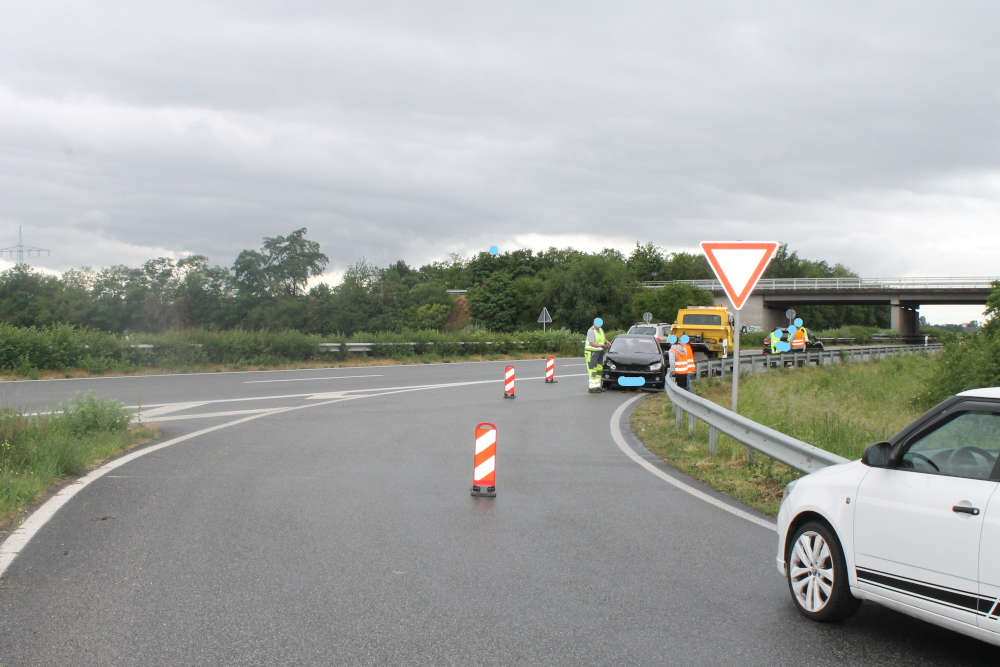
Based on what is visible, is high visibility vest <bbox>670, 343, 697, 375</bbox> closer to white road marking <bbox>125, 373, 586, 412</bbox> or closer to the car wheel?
white road marking <bbox>125, 373, 586, 412</bbox>

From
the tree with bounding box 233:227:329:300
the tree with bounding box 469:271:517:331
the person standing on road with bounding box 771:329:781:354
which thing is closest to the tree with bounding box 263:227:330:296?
the tree with bounding box 233:227:329:300

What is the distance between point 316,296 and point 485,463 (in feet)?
290

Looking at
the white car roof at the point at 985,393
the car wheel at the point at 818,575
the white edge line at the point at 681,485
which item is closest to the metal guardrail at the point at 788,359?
the white edge line at the point at 681,485

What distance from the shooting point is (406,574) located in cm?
595

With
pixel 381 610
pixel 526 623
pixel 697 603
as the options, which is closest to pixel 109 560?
pixel 381 610

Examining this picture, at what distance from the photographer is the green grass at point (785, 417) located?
10.1m

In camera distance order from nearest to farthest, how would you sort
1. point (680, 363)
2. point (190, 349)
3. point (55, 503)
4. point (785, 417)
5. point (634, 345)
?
point (55, 503) < point (785, 417) < point (680, 363) < point (634, 345) < point (190, 349)

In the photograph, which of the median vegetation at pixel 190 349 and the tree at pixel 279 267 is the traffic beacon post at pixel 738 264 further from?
the tree at pixel 279 267

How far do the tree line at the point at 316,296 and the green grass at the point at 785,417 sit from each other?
139 ft

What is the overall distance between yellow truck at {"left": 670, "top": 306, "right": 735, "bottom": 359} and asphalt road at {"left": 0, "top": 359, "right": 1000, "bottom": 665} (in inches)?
1182

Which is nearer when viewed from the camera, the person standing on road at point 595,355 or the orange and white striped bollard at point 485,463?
the orange and white striped bollard at point 485,463

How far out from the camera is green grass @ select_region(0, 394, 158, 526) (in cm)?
846

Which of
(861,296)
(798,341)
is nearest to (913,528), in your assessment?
(798,341)

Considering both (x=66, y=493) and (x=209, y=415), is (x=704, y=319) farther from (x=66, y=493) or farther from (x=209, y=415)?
(x=66, y=493)
